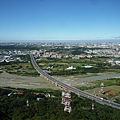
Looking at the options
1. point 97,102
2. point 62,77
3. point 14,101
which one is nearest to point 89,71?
point 62,77

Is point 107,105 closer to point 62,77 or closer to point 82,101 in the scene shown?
point 82,101

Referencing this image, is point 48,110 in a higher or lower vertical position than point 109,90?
higher

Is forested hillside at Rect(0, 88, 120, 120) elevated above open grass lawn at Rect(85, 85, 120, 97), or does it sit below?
above

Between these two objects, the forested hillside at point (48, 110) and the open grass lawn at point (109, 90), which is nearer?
the forested hillside at point (48, 110)

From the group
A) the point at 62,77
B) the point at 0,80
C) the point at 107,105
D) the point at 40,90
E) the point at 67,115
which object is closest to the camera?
the point at 67,115

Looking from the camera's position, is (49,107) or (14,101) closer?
(49,107)

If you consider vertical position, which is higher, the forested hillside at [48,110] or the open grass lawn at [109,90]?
the forested hillside at [48,110]

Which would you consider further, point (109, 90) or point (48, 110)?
point (109, 90)

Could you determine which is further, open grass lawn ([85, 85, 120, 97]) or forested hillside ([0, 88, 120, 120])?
open grass lawn ([85, 85, 120, 97])
